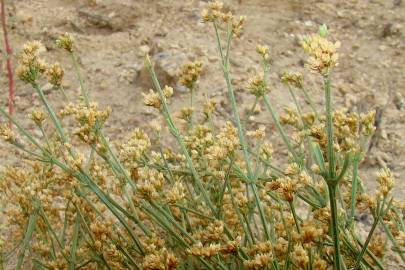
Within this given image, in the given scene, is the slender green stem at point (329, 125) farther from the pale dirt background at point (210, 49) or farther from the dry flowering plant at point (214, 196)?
the pale dirt background at point (210, 49)

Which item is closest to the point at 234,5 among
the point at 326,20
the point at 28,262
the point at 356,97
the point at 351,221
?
the point at 326,20

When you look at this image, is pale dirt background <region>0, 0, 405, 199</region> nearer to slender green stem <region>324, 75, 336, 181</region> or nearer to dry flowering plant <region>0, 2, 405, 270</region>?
dry flowering plant <region>0, 2, 405, 270</region>

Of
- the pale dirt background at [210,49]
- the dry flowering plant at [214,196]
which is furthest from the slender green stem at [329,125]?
the pale dirt background at [210,49]

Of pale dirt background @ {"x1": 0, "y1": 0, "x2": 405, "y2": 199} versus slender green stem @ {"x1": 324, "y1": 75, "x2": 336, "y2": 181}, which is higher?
slender green stem @ {"x1": 324, "y1": 75, "x2": 336, "y2": 181}

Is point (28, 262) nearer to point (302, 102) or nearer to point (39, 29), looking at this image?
point (302, 102)

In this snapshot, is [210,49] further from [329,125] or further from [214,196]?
[329,125]

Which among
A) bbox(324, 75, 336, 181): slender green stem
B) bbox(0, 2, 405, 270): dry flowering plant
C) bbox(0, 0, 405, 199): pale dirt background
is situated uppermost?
bbox(324, 75, 336, 181): slender green stem

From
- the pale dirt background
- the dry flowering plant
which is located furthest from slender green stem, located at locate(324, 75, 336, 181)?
the pale dirt background

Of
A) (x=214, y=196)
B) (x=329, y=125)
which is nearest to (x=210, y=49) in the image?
(x=214, y=196)
